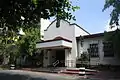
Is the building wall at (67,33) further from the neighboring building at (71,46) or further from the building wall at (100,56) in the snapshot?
the building wall at (100,56)

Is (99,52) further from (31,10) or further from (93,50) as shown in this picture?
(31,10)

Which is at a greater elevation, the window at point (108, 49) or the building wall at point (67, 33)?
the building wall at point (67, 33)

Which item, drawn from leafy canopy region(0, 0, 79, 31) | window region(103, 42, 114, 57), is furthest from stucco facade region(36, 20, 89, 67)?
leafy canopy region(0, 0, 79, 31)

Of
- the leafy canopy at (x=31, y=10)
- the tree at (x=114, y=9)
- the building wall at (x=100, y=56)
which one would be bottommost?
the building wall at (x=100, y=56)

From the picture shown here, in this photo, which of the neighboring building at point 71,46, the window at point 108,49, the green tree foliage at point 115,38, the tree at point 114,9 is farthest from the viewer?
the neighboring building at point 71,46

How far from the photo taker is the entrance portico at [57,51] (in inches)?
976

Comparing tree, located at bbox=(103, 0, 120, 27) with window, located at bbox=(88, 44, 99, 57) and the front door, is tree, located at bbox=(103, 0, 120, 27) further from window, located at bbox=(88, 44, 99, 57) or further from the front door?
the front door

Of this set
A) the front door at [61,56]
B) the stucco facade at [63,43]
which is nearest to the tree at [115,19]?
the stucco facade at [63,43]

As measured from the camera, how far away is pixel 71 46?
26.0 meters

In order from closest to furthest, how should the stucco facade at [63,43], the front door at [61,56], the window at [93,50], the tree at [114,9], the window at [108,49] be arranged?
the tree at [114,9]
the window at [108,49]
the window at [93,50]
the stucco facade at [63,43]
the front door at [61,56]

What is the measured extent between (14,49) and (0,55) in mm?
3103

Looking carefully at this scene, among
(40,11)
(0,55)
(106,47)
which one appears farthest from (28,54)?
(40,11)

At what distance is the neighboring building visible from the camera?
78.9 feet

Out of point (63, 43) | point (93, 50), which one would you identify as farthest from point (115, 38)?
point (63, 43)
